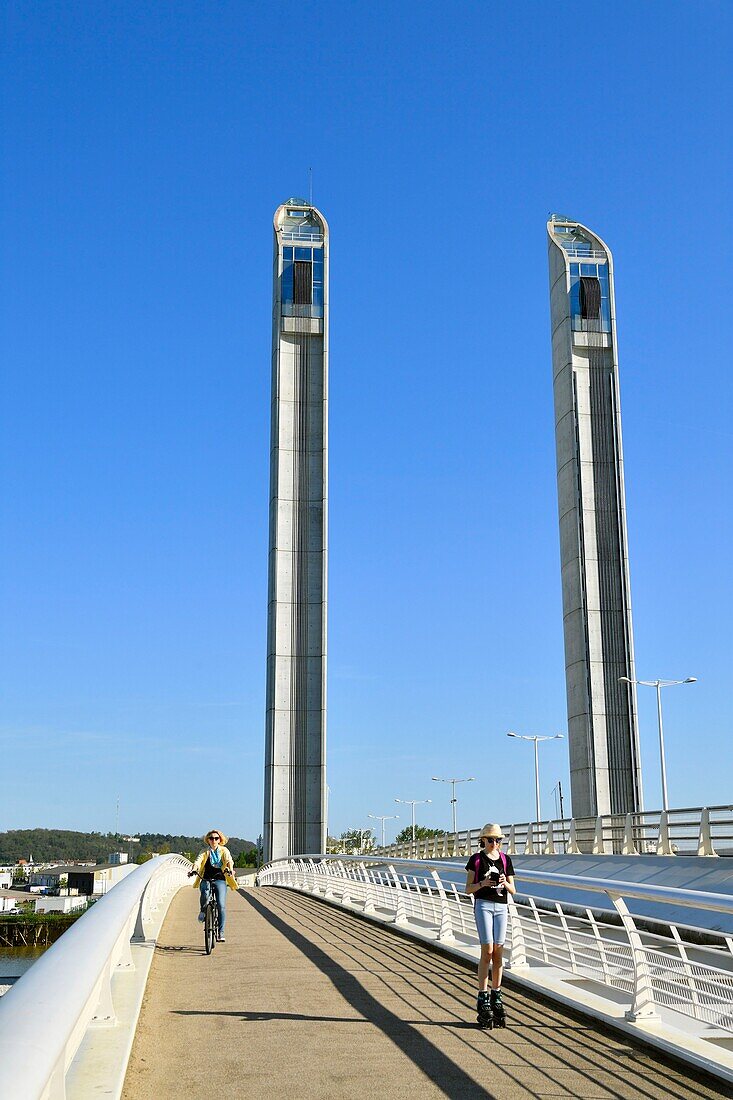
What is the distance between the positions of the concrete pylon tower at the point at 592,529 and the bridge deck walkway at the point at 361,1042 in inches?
1876

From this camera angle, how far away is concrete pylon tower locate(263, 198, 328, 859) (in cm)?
6650

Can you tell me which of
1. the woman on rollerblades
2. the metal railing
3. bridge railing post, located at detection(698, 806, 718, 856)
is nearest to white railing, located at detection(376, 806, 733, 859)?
bridge railing post, located at detection(698, 806, 718, 856)

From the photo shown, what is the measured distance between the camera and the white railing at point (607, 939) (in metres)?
8.26

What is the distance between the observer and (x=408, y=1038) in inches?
339

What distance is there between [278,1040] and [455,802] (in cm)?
9339

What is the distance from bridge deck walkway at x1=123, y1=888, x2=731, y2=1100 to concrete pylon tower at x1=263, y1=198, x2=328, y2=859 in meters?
53.0

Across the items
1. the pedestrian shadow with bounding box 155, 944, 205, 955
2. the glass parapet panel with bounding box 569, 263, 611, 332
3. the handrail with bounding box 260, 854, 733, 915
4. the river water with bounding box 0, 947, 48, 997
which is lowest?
the river water with bounding box 0, 947, 48, 997

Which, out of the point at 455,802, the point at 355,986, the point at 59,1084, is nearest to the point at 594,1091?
the point at 59,1084

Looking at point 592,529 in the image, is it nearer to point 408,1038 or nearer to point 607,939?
point 607,939

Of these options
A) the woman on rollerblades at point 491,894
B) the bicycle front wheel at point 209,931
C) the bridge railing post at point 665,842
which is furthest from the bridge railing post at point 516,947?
the bridge railing post at point 665,842

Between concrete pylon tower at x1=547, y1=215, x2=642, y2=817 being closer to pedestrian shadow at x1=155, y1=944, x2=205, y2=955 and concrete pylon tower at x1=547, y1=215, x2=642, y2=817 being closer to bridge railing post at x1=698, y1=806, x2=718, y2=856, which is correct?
bridge railing post at x1=698, y1=806, x2=718, y2=856

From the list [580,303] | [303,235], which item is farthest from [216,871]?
[303,235]

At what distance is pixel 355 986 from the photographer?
37.6 feet

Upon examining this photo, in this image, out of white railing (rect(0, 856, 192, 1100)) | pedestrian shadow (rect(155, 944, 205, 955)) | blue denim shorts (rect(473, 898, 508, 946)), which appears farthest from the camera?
pedestrian shadow (rect(155, 944, 205, 955))
